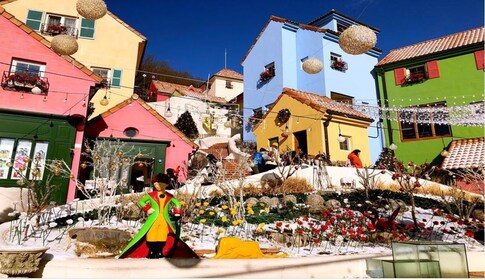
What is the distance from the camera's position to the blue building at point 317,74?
19609mm

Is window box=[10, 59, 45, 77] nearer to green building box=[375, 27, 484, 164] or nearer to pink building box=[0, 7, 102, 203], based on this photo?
pink building box=[0, 7, 102, 203]

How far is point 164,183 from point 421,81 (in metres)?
19.4

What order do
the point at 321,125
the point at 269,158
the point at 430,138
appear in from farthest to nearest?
the point at 430,138 → the point at 321,125 → the point at 269,158

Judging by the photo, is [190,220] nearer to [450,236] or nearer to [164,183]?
[164,183]

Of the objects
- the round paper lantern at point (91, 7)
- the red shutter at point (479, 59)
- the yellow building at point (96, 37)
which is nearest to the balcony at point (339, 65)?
the red shutter at point (479, 59)

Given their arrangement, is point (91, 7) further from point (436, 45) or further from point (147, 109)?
point (436, 45)

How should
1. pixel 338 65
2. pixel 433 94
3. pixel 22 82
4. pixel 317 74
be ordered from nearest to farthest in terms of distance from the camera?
pixel 22 82, pixel 433 94, pixel 317 74, pixel 338 65

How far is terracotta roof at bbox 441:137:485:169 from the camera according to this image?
13848 millimetres

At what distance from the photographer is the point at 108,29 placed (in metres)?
18.0

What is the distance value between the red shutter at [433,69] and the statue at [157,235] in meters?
19.5

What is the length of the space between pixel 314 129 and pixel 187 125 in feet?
34.6

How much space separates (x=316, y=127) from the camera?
16.0 meters

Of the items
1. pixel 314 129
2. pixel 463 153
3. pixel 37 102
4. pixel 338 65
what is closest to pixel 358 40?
pixel 314 129

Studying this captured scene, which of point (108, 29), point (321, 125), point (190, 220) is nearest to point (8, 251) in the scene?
point (190, 220)
